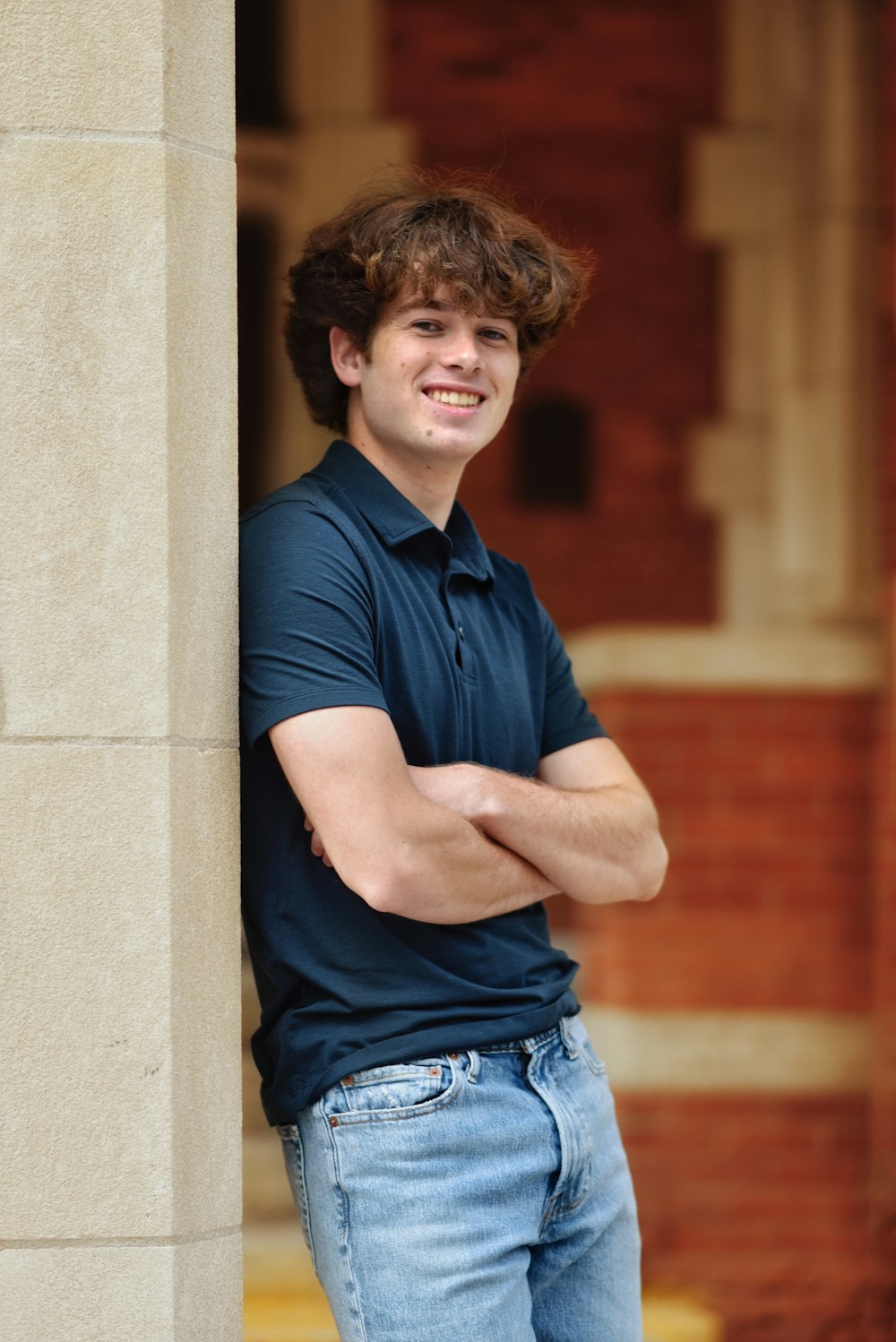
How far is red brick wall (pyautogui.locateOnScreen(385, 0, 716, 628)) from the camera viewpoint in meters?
5.41

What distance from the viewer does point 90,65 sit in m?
1.94

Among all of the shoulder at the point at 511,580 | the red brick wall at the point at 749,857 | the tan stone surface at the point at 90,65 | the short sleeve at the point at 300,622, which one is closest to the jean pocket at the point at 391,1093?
the short sleeve at the point at 300,622

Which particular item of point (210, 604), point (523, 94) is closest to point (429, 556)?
point (210, 604)

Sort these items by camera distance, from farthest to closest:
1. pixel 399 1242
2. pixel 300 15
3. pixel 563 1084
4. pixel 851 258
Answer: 1. pixel 300 15
2. pixel 851 258
3. pixel 563 1084
4. pixel 399 1242

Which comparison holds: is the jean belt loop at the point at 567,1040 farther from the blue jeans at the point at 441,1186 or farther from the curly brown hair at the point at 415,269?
the curly brown hair at the point at 415,269

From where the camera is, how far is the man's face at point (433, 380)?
2.16 metres

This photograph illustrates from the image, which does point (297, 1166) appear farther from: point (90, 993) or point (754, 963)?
point (754, 963)

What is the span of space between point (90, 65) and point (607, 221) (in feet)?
12.2

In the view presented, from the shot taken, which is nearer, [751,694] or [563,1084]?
[563,1084]

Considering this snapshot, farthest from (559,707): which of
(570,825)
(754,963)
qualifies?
(754,963)

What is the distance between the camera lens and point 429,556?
86.9 inches

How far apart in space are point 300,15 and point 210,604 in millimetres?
3954

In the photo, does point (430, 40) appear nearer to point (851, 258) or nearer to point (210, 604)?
point (851, 258)

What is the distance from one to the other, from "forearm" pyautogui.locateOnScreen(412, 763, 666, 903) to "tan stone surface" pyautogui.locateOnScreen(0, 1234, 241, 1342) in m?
0.62
